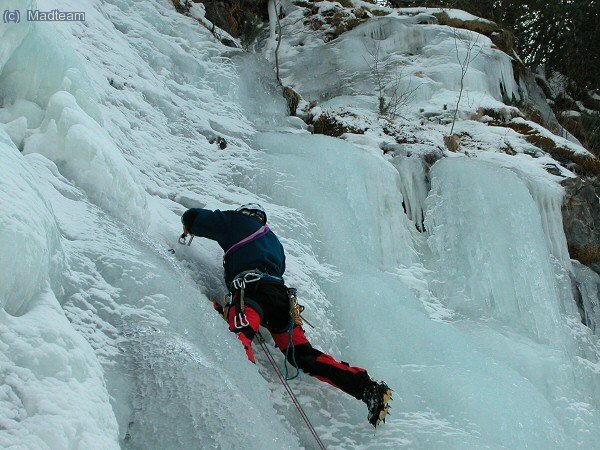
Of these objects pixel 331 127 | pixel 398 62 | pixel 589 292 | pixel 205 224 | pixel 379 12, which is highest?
pixel 379 12

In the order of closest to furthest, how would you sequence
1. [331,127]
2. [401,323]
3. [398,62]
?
[401,323]
[331,127]
[398,62]

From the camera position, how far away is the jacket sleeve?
3371mm

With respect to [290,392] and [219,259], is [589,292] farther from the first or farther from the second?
[290,392]

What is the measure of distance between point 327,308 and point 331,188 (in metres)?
1.32

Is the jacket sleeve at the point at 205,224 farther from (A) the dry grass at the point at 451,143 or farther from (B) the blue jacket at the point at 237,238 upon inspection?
(A) the dry grass at the point at 451,143

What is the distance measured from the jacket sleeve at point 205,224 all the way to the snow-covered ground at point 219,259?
0.36ft

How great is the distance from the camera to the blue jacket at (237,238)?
328 cm

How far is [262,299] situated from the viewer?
308 centimetres

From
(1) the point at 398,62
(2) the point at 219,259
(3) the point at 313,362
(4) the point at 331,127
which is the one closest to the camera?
(3) the point at 313,362

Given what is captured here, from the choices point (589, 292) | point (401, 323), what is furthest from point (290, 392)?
point (589, 292)

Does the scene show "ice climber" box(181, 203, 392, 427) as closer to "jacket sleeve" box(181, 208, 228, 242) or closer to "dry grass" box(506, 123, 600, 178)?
"jacket sleeve" box(181, 208, 228, 242)

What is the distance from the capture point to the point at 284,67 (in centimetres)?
860

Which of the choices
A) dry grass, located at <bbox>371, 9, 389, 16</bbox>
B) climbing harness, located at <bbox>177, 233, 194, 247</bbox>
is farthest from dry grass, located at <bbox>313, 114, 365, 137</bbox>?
dry grass, located at <bbox>371, 9, 389, 16</bbox>

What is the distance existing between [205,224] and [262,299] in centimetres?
56
